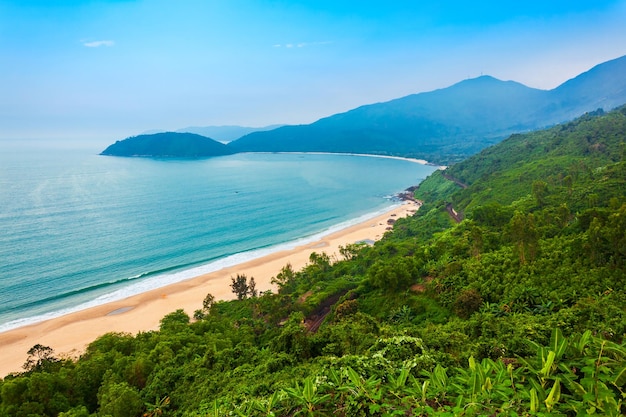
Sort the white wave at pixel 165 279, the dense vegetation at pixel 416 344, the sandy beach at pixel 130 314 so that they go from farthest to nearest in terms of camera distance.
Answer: the white wave at pixel 165 279
the sandy beach at pixel 130 314
the dense vegetation at pixel 416 344

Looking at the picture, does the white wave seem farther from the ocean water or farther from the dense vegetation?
the dense vegetation

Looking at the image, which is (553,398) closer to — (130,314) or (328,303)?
(328,303)

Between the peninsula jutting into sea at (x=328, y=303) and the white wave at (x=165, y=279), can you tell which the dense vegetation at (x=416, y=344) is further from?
the white wave at (x=165, y=279)

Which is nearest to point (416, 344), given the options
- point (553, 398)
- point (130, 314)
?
point (553, 398)

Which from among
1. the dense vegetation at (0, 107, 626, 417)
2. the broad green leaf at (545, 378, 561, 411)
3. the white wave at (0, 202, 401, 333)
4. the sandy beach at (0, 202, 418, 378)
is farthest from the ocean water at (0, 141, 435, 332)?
the broad green leaf at (545, 378, 561, 411)

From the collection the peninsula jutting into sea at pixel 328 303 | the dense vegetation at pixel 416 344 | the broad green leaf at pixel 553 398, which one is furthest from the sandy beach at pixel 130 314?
the broad green leaf at pixel 553 398

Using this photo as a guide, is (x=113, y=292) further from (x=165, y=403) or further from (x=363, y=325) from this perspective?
(x=363, y=325)
